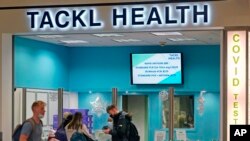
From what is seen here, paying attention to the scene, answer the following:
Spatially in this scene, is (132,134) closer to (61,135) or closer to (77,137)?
(61,135)

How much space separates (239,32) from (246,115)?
4.14 ft

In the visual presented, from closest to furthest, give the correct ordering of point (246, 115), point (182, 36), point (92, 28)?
1. point (246, 115)
2. point (92, 28)
3. point (182, 36)

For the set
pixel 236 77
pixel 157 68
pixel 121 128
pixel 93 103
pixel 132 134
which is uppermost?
pixel 157 68

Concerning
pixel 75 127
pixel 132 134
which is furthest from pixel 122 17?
pixel 132 134

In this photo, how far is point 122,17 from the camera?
33.0ft

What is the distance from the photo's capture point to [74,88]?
15641 mm

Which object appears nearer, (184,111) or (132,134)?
(132,134)

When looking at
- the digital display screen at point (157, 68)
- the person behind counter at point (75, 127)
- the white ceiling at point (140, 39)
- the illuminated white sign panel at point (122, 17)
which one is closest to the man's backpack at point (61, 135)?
the person behind counter at point (75, 127)

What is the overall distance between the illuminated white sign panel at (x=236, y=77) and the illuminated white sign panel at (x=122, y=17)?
0.54m

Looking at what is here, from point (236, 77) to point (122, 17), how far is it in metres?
2.05

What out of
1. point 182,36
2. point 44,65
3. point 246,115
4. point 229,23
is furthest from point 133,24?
point 44,65

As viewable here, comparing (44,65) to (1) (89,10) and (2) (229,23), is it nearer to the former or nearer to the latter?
(1) (89,10)

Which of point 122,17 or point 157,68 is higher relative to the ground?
point 122,17

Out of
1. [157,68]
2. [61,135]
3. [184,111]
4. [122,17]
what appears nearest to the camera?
[122,17]
